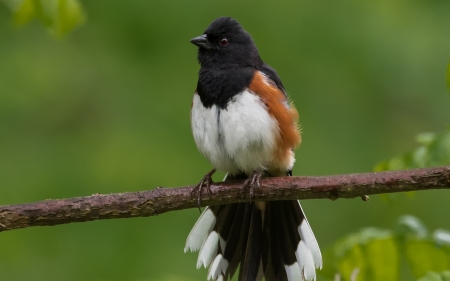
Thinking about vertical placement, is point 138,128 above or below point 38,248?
above

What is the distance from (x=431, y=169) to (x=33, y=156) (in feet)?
A: 11.6

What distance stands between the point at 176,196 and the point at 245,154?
786 mm

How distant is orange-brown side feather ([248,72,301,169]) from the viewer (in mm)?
4203

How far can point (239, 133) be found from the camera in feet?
13.4

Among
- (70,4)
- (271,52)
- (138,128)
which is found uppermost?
(271,52)

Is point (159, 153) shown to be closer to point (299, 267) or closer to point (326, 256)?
point (299, 267)

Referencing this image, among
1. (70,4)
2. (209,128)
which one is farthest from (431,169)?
(70,4)

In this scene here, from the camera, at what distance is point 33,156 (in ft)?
18.2

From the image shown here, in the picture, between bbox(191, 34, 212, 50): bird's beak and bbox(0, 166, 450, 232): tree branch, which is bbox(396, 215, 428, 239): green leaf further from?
bbox(191, 34, 212, 50): bird's beak

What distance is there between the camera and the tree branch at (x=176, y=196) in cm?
313

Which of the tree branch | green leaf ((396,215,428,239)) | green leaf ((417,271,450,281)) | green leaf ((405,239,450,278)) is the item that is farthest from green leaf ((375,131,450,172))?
green leaf ((417,271,450,281))

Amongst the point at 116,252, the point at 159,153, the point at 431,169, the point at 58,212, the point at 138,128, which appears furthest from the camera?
the point at 138,128

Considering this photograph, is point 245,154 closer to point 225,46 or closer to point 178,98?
point 225,46

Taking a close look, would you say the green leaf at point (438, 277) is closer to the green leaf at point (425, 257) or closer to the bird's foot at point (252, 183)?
the green leaf at point (425, 257)
